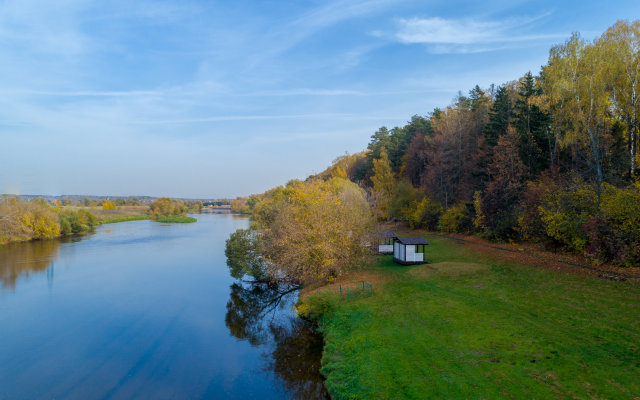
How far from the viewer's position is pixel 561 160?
25.7m

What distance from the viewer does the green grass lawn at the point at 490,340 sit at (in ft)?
26.3

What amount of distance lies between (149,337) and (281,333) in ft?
21.5

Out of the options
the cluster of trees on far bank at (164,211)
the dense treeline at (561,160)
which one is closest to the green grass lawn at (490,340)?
the dense treeline at (561,160)

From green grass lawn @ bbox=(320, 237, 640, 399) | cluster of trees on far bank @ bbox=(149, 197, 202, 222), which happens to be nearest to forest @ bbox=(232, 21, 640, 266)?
green grass lawn @ bbox=(320, 237, 640, 399)

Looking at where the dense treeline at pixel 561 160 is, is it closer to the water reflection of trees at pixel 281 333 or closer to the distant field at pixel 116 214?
the water reflection of trees at pixel 281 333

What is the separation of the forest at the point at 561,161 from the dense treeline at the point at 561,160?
0.21 feet

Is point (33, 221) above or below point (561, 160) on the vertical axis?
below

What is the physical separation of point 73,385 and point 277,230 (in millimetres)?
12218

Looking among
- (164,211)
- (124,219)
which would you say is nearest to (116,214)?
(124,219)

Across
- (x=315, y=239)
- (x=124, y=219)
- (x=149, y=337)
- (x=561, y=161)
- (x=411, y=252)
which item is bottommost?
(x=149, y=337)

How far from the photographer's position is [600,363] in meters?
8.48

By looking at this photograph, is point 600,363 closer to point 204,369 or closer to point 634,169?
point 204,369

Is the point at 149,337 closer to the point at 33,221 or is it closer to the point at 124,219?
the point at 33,221

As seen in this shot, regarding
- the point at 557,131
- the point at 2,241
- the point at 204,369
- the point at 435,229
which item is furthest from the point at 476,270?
the point at 2,241
